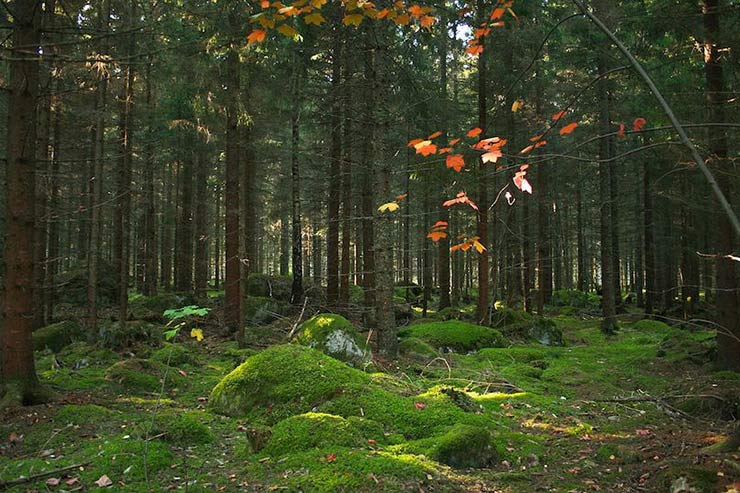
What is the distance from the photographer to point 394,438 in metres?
5.17

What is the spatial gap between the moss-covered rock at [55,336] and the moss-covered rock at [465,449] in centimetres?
1047

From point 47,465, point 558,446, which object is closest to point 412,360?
point 558,446

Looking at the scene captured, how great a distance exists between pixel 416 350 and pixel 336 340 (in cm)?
274

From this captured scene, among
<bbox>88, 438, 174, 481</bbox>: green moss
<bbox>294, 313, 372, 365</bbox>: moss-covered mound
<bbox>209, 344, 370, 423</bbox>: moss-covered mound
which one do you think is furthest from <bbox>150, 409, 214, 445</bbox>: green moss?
<bbox>294, 313, 372, 365</bbox>: moss-covered mound

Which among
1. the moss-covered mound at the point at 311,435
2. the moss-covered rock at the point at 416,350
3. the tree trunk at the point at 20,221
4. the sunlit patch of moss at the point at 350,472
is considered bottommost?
the moss-covered rock at the point at 416,350

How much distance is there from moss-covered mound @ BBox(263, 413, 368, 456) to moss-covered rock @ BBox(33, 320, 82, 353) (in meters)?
9.13

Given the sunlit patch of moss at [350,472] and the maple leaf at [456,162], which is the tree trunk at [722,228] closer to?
the sunlit patch of moss at [350,472]

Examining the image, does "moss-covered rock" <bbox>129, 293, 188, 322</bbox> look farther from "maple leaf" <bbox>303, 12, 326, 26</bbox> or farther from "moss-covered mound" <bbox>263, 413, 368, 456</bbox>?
"maple leaf" <bbox>303, 12, 326, 26</bbox>

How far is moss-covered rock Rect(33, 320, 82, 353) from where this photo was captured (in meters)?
11.0

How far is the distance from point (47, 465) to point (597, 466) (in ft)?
18.0

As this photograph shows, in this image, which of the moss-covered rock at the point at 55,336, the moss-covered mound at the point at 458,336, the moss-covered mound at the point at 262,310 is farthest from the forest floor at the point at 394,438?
the moss-covered mound at the point at 262,310

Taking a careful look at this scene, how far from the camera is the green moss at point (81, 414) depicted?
557cm

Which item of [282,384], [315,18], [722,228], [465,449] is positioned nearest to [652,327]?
[722,228]

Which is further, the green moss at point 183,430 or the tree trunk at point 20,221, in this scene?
the tree trunk at point 20,221
